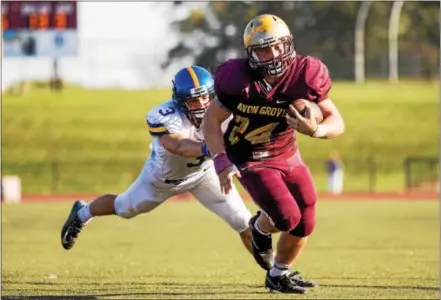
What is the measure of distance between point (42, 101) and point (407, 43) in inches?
1025

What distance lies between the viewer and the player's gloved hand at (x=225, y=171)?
19.0 ft

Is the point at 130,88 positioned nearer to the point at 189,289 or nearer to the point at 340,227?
the point at 340,227

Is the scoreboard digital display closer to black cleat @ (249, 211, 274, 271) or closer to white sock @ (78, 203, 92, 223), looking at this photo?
white sock @ (78, 203, 92, 223)

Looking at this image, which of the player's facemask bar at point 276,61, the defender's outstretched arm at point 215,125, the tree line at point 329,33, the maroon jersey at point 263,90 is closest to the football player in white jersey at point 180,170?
the defender's outstretched arm at point 215,125

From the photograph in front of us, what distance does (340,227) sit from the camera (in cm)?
1493

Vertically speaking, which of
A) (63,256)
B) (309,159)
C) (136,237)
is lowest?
(309,159)

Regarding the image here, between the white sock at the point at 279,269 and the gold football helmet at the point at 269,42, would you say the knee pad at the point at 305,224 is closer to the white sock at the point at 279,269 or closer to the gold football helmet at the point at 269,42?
the white sock at the point at 279,269

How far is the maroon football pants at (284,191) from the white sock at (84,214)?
181cm

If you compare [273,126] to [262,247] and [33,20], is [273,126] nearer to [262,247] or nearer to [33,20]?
[262,247]

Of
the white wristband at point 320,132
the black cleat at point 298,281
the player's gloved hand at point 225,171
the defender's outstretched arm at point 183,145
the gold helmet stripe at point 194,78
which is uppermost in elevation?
the white wristband at point 320,132

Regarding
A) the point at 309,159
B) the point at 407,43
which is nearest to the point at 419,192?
the point at 309,159

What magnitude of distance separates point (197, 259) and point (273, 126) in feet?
12.7

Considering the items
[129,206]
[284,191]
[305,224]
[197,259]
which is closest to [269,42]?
[284,191]

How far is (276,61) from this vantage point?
5750mm
